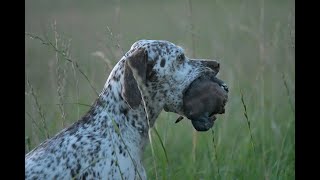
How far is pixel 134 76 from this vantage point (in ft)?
17.6

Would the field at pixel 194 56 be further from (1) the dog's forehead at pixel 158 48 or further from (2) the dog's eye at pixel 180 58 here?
(2) the dog's eye at pixel 180 58

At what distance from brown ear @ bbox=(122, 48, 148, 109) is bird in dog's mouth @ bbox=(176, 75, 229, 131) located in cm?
39

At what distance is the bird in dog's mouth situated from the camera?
18.4 ft

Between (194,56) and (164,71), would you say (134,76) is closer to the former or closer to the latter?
(164,71)

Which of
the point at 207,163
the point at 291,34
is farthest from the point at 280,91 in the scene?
the point at 291,34

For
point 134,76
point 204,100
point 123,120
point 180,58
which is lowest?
point 123,120

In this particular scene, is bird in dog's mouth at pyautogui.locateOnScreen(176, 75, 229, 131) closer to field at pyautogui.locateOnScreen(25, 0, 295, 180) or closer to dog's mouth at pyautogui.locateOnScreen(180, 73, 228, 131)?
dog's mouth at pyautogui.locateOnScreen(180, 73, 228, 131)

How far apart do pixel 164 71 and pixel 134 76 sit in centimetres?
37

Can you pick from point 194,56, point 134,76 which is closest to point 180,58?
point 134,76

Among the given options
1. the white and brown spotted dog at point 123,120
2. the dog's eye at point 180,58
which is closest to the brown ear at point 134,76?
the white and brown spotted dog at point 123,120

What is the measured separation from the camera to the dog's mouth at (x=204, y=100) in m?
5.61

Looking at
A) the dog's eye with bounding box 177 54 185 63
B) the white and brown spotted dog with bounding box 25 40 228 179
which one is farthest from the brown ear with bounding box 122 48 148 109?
the dog's eye with bounding box 177 54 185 63
